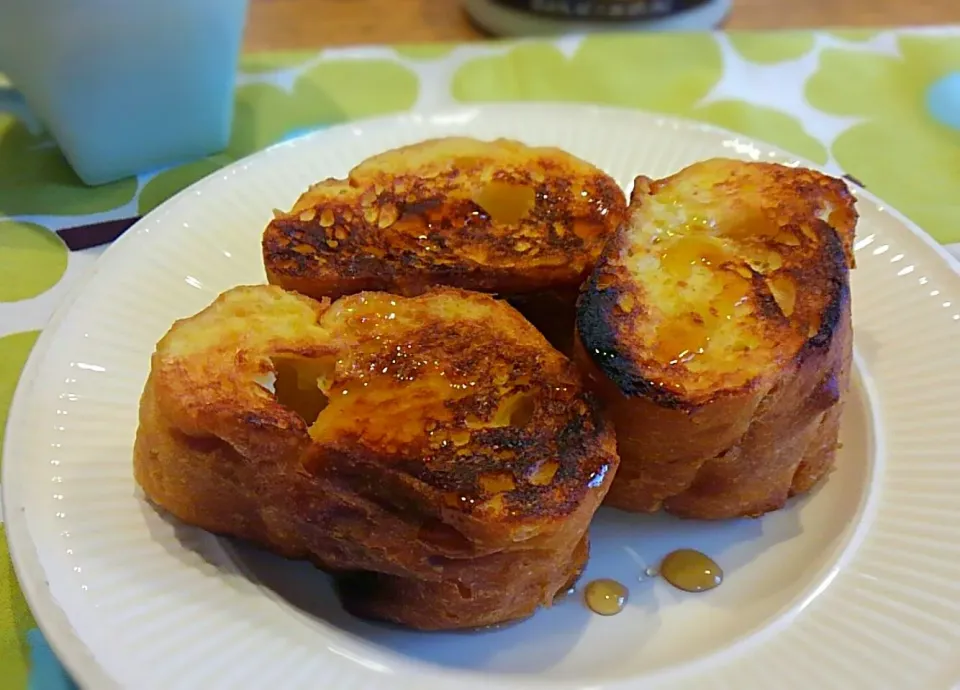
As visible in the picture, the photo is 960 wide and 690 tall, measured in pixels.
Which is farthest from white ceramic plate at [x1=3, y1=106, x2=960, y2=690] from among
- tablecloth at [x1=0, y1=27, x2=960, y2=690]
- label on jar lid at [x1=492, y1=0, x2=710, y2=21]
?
label on jar lid at [x1=492, y1=0, x2=710, y2=21]

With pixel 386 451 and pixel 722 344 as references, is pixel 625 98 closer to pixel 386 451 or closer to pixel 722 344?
pixel 722 344

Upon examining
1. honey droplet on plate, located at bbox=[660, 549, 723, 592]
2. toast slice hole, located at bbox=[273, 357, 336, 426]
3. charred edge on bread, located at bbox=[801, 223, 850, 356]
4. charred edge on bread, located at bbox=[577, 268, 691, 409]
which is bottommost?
honey droplet on plate, located at bbox=[660, 549, 723, 592]

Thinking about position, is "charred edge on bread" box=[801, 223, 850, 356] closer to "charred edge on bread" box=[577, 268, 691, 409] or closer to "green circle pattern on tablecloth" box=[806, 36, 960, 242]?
"charred edge on bread" box=[577, 268, 691, 409]

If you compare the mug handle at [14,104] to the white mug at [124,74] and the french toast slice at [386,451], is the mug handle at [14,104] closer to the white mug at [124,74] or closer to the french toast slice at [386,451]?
the white mug at [124,74]

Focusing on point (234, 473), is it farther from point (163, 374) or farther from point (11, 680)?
point (11, 680)

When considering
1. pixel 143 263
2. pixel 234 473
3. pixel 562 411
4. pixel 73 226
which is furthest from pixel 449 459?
pixel 73 226

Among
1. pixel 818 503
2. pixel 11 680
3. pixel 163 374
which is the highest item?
pixel 163 374

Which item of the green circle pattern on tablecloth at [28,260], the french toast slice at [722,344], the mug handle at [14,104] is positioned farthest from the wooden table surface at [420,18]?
the french toast slice at [722,344]
